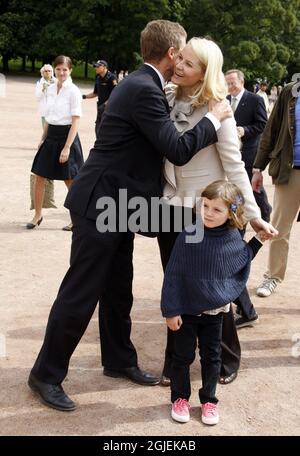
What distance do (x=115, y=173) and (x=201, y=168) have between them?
0.47m

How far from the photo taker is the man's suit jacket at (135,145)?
3172 mm

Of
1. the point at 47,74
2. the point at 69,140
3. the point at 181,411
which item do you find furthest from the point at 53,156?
the point at 181,411

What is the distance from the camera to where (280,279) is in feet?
18.0

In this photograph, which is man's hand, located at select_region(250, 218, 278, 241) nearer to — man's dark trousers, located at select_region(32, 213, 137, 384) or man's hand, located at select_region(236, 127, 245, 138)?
man's dark trousers, located at select_region(32, 213, 137, 384)

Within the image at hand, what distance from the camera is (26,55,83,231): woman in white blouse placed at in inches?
273

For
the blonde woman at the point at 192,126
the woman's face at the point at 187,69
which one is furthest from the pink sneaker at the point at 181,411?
the woman's face at the point at 187,69

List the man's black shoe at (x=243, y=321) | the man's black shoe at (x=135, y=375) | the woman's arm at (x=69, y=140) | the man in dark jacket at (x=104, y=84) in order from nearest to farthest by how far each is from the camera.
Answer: the man's black shoe at (x=135, y=375) → the man's black shoe at (x=243, y=321) → the woman's arm at (x=69, y=140) → the man in dark jacket at (x=104, y=84)

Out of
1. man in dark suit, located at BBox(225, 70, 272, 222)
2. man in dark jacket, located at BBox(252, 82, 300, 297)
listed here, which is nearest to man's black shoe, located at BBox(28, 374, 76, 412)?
man in dark jacket, located at BBox(252, 82, 300, 297)

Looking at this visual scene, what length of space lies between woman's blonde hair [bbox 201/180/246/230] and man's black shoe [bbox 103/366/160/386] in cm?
109

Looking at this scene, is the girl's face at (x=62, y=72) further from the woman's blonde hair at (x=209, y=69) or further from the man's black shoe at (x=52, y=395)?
the man's black shoe at (x=52, y=395)

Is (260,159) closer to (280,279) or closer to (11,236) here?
(280,279)

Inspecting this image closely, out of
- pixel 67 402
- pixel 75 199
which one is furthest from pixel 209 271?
pixel 67 402

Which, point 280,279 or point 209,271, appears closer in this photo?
point 209,271
